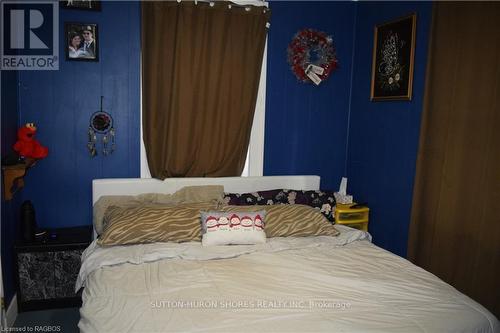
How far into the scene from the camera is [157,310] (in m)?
1.73

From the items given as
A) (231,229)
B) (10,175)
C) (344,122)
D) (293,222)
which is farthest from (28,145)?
(344,122)

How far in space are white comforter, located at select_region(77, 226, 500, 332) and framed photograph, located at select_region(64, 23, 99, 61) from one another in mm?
1475

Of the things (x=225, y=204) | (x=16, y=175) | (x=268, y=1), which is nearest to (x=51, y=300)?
(x=16, y=175)

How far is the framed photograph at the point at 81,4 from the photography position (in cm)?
289

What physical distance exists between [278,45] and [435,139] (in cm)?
151

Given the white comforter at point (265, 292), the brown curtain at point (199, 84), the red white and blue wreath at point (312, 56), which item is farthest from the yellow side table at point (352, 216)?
the red white and blue wreath at point (312, 56)

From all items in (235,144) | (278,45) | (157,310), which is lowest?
(157,310)

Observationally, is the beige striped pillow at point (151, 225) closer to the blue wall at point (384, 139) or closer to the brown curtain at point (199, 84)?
the brown curtain at point (199, 84)

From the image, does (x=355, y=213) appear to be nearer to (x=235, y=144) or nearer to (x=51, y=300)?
(x=235, y=144)

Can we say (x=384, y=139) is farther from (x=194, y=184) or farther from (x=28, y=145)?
(x=28, y=145)

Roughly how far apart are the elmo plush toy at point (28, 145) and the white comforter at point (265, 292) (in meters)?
0.88

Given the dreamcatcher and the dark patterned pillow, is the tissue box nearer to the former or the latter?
the dark patterned pillow

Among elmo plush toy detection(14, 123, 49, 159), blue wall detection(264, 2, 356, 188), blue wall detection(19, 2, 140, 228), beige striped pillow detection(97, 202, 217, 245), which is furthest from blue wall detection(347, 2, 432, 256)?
elmo plush toy detection(14, 123, 49, 159)

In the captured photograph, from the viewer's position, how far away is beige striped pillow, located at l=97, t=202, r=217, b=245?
2465mm
